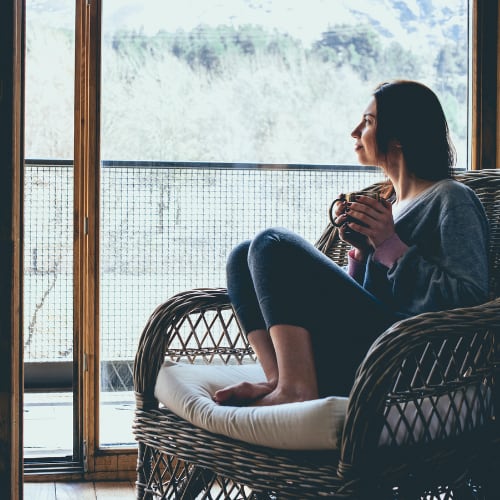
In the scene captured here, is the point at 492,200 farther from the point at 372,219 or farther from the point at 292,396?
the point at 292,396

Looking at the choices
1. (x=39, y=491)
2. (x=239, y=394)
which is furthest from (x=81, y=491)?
(x=239, y=394)

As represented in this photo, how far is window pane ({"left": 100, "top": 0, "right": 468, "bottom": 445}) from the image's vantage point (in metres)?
2.34

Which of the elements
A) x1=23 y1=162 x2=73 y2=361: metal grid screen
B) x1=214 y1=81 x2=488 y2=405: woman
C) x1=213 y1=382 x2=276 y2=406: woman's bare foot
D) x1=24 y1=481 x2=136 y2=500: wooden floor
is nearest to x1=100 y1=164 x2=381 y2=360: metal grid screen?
x1=23 y1=162 x2=73 y2=361: metal grid screen

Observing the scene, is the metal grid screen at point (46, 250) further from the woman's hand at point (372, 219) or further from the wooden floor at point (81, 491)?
the woman's hand at point (372, 219)

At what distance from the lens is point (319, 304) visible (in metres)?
1.48

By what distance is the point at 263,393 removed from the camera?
1505mm

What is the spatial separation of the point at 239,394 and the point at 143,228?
0.98 meters

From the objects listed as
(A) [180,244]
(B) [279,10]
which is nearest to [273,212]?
(A) [180,244]

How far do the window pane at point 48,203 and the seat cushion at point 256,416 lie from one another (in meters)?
0.83

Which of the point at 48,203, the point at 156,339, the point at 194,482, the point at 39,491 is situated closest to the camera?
the point at 194,482

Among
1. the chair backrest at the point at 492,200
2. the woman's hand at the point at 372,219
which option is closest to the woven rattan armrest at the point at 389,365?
the woman's hand at the point at 372,219

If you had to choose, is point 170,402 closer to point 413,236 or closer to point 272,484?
point 272,484

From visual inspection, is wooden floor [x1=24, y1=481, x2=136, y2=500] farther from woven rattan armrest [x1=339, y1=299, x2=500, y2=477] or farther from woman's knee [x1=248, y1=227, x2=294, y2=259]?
woven rattan armrest [x1=339, y1=299, x2=500, y2=477]

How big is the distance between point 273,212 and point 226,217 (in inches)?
5.9
